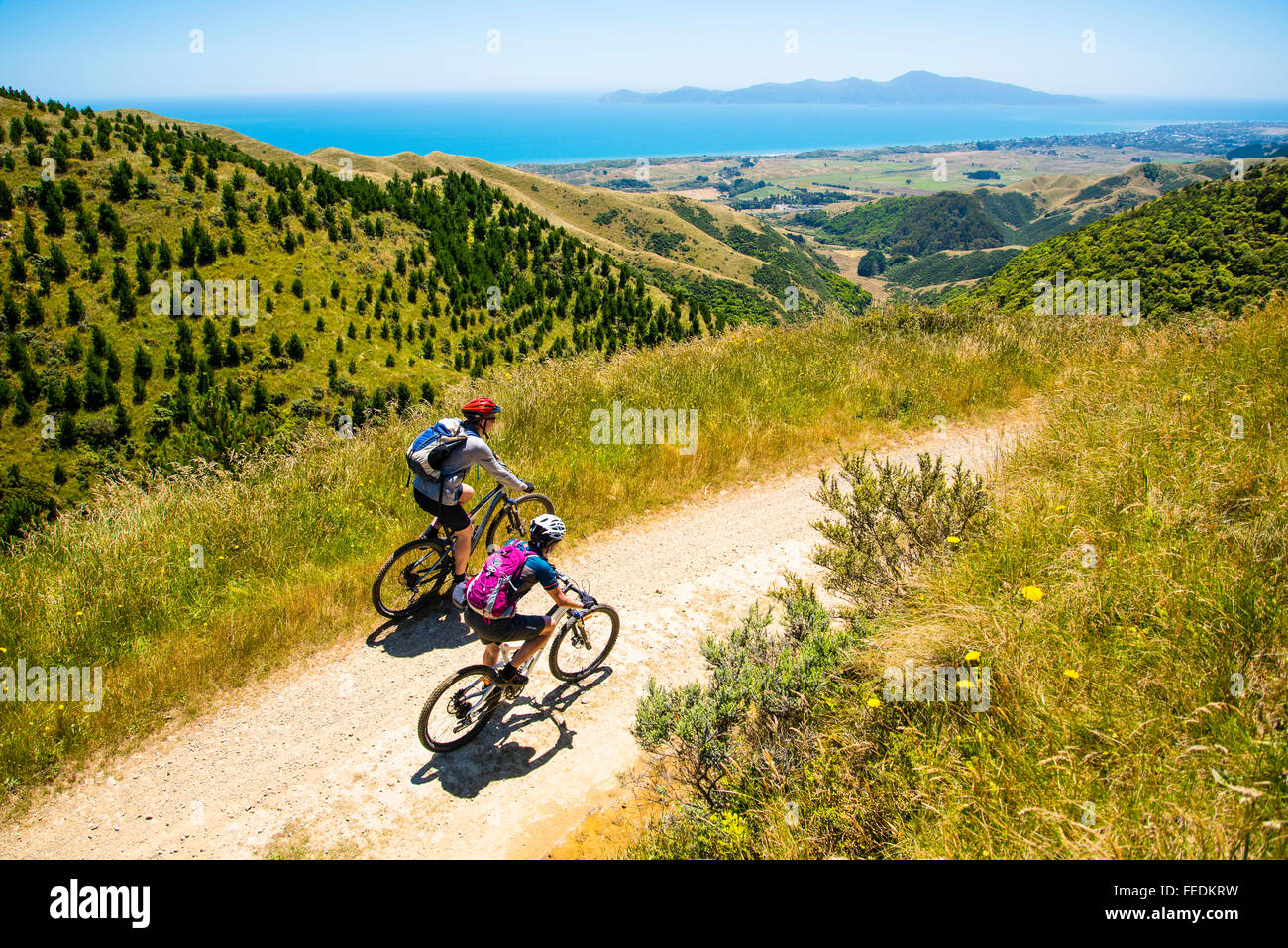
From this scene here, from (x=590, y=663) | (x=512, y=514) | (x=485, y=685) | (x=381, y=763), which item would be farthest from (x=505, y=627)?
(x=512, y=514)

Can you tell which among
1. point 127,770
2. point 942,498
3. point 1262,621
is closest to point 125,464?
point 127,770

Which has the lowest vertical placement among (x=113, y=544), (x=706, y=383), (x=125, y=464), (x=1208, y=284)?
(x=125, y=464)

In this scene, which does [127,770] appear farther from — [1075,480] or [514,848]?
[1075,480]

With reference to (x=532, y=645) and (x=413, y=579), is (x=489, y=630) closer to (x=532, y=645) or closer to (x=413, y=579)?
(x=532, y=645)

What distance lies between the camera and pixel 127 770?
15.1 feet

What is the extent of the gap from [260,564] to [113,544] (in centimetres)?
141

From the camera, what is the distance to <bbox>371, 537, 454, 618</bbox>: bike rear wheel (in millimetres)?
6305

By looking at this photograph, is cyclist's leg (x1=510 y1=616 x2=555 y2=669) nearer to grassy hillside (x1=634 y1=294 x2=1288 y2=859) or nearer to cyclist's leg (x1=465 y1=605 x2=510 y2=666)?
cyclist's leg (x1=465 y1=605 x2=510 y2=666)

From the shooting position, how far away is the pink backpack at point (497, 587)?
4.68m

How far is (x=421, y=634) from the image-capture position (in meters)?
6.20

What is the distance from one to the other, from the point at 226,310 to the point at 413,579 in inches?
1785

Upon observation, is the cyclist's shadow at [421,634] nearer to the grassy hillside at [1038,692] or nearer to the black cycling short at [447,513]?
the black cycling short at [447,513]

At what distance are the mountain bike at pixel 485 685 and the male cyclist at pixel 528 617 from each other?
75 mm

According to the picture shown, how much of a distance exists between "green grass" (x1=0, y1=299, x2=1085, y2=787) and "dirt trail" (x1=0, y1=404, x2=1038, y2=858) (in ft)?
1.48
